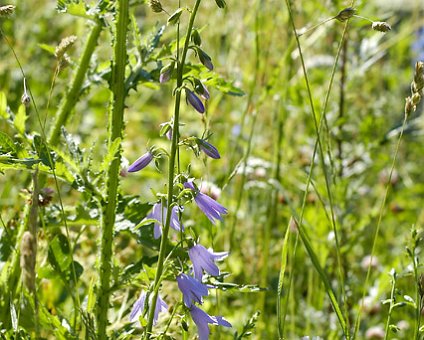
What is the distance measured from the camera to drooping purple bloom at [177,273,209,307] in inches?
42.5

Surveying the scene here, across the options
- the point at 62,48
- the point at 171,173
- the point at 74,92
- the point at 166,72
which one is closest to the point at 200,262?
the point at 171,173

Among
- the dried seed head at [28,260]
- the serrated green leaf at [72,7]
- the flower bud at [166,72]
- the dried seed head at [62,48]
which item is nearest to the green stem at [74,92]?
the serrated green leaf at [72,7]

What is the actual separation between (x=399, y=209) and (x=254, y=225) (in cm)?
84

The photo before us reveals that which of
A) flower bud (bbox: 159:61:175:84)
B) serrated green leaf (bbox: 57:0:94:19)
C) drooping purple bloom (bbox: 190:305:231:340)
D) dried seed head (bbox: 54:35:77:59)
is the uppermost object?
serrated green leaf (bbox: 57:0:94:19)

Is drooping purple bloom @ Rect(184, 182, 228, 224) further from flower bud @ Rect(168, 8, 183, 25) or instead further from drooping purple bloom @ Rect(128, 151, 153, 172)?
flower bud @ Rect(168, 8, 183, 25)

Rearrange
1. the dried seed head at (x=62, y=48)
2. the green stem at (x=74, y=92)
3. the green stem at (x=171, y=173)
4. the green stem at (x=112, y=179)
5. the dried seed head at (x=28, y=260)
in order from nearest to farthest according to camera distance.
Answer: the dried seed head at (x=28, y=260)
the green stem at (x=171, y=173)
the dried seed head at (x=62, y=48)
the green stem at (x=112, y=179)
the green stem at (x=74, y=92)

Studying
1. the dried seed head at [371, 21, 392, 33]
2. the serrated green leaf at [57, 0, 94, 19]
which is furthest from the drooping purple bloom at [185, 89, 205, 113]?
the serrated green leaf at [57, 0, 94, 19]

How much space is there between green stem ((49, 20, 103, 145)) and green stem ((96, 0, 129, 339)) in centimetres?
23

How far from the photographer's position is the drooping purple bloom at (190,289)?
3.54 ft

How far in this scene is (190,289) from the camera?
3.55ft

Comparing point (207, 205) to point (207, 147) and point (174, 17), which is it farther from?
point (174, 17)

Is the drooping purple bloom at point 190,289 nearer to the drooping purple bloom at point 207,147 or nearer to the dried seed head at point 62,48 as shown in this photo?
the drooping purple bloom at point 207,147

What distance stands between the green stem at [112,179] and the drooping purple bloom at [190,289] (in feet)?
0.97

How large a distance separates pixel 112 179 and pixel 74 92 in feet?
1.13
